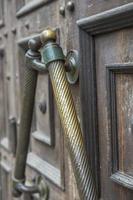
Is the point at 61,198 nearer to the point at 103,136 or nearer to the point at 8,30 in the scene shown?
the point at 103,136

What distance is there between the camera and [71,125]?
0.79 meters

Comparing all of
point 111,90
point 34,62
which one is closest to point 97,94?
point 111,90

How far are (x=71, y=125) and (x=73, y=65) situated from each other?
17 centimetres

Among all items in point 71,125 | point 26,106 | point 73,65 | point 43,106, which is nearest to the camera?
point 71,125

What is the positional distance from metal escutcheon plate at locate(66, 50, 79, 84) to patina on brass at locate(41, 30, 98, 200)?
5 cm

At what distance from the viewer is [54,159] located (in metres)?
1.18

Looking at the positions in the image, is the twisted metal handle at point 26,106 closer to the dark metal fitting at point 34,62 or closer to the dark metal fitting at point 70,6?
the dark metal fitting at point 34,62

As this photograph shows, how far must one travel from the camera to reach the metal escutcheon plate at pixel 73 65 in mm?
920

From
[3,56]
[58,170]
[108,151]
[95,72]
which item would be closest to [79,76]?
[95,72]

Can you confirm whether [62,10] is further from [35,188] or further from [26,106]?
[35,188]

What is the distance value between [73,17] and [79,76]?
13 cm

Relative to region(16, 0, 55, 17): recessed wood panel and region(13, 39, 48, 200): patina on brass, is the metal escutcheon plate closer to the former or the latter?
region(13, 39, 48, 200): patina on brass

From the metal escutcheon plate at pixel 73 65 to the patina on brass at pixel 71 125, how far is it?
0.18ft

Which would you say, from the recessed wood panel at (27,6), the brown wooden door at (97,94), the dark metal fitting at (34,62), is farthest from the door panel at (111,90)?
the recessed wood panel at (27,6)
